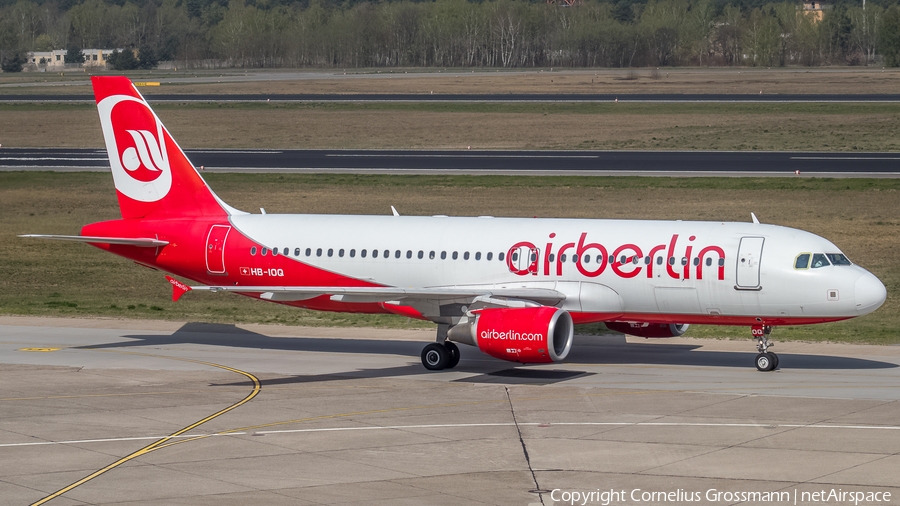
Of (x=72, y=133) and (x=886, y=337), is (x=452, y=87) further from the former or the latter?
(x=886, y=337)

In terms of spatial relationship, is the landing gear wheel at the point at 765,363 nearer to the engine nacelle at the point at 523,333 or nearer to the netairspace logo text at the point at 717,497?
the engine nacelle at the point at 523,333

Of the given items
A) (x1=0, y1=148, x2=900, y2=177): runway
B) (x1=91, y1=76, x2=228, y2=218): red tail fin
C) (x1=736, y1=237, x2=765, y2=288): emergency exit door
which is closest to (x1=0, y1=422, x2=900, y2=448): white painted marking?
(x1=736, y1=237, x2=765, y2=288): emergency exit door

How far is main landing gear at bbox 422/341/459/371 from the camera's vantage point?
30703 millimetres

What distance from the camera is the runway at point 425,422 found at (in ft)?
62.5

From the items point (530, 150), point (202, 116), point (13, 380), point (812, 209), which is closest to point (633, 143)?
point (530, 150)

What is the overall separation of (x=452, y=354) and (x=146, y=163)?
12.7 meters

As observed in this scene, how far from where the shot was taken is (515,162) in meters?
78.7

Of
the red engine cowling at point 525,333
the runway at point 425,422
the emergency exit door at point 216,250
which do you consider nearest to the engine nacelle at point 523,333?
the red engine cowling at point 525,333

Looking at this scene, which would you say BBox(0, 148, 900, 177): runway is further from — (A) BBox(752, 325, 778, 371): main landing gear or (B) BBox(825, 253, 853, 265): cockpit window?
(B) BBox(825, 253, 853, 265): cockpit window

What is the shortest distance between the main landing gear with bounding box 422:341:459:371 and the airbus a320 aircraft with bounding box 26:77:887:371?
0.04 m

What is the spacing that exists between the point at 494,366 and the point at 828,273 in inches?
395

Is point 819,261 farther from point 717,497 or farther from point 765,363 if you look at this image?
point 717,497

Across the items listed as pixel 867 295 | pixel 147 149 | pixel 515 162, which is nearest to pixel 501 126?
pixel 515 162

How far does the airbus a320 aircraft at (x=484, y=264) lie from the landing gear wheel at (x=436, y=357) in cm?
4
